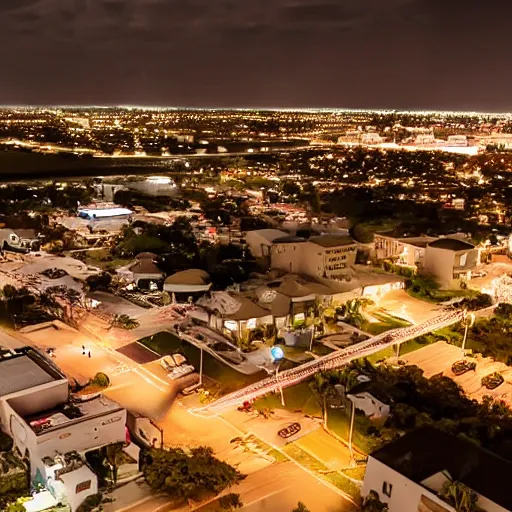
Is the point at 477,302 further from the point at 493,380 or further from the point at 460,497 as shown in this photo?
the point at 460,497

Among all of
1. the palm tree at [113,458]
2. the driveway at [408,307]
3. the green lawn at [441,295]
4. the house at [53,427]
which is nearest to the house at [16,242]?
the house at [53,427]

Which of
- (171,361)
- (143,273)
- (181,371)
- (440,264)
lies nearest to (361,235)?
(440,264)


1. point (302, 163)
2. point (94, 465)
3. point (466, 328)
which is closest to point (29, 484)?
point (94, 465)

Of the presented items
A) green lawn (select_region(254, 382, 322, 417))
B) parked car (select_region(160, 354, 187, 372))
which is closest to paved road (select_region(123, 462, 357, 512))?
green lawn (select_region(254, 382, 322, 417))

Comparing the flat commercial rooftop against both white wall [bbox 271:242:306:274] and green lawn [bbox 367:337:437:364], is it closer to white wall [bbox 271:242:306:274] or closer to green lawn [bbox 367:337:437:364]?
green lawn [bbox 367:337:437:364]

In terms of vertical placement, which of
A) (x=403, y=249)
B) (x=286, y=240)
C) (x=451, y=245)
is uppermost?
(x=451, y=245)

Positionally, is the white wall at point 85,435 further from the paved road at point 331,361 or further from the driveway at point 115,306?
the driveway at point 115,306

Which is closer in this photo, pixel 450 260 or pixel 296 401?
pixel 296 401
